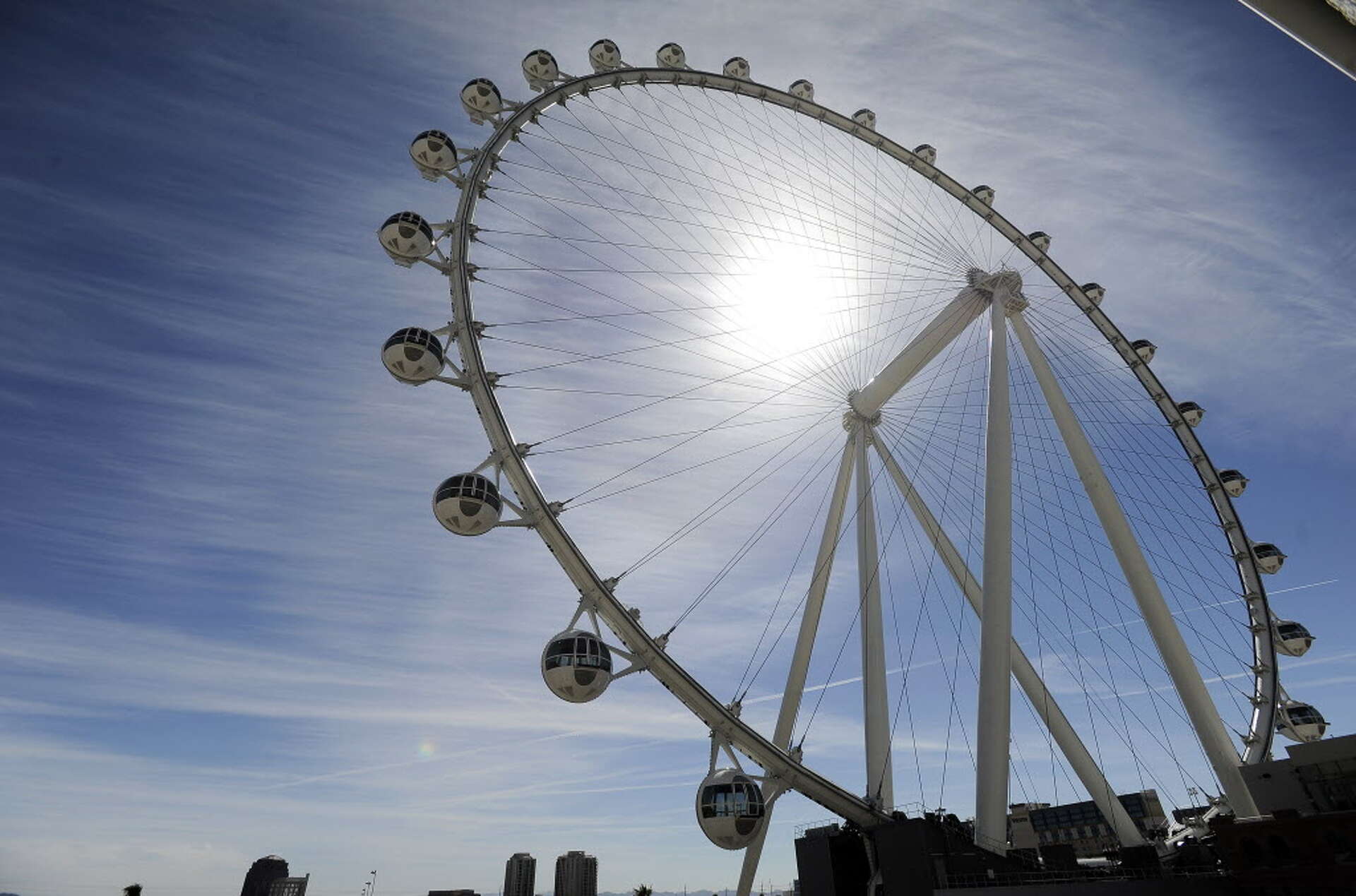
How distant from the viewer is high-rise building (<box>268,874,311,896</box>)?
354 feet

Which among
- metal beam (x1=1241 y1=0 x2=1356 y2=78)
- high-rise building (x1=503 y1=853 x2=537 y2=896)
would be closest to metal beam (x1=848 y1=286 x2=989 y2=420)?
metal beam (x1=1241 y1=0 x2=1356 y2=78)

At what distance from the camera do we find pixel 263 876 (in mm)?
108062

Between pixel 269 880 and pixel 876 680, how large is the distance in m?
128

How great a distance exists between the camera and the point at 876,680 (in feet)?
70.0

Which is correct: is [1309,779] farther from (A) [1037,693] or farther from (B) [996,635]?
(B) [996,635]

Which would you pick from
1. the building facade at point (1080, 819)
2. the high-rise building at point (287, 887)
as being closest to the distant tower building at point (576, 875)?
the high-rise building at point (287, 887)

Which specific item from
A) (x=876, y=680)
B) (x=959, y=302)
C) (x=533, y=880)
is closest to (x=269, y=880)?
(x=533, y=880)

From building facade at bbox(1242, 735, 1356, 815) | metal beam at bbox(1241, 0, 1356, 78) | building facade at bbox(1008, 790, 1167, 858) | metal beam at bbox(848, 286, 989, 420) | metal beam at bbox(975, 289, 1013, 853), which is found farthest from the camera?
building facade at bbox(1008, 790, 1167, 858)

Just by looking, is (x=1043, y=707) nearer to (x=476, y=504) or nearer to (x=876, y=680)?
(x=876, y=680)

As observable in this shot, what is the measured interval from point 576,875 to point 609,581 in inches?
4346

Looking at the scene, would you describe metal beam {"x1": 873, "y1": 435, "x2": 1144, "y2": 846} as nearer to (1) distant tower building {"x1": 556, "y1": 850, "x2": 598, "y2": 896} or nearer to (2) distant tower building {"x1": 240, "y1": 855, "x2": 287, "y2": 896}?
(1) distant tower building {"x1": 556, "y1": 850, "x2": 598, "y2": 896}

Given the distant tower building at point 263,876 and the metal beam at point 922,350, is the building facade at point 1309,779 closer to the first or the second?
the metal beam at point 922,350

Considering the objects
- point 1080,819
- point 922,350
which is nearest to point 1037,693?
point 922,350

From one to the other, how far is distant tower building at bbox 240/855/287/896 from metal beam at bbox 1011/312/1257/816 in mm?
133064
